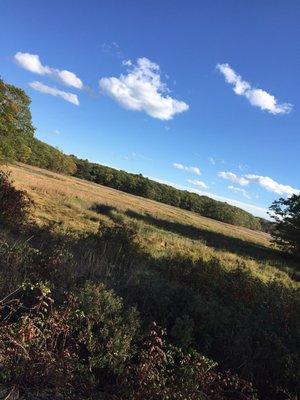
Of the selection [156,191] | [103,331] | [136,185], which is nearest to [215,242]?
[103,331]

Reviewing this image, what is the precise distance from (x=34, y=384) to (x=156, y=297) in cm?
388

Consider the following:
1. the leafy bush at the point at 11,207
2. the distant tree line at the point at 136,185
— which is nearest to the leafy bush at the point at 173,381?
the leafy bush at the point at 11,207

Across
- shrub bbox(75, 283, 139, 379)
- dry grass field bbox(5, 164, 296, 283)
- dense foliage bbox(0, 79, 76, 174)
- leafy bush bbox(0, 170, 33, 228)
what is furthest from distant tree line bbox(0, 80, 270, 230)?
shrub bbox(75, 283, 139, 379)

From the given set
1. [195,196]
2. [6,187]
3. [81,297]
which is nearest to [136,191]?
[195,196]

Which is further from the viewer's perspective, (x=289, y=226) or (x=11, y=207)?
(x=289, y=226)

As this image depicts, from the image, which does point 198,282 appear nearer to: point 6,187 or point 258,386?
point 258,386

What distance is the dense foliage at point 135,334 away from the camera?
543 centimetres

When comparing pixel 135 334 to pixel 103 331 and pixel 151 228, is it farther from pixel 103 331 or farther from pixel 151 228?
pixel 151 228

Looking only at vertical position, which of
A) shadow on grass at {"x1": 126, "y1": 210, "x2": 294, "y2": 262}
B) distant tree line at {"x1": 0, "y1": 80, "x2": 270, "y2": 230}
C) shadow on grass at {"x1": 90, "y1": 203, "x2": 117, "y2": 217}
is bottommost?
shadow on grass at {"x1": 90, "y1": 203, "x2": 117, "y2": 217}

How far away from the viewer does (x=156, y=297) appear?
875 centimetres

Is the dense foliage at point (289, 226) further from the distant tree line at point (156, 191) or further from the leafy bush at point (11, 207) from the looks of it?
the distant tree line at point (156, 191)

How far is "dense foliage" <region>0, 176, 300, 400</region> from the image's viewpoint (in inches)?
214

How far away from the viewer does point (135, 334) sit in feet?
22.0

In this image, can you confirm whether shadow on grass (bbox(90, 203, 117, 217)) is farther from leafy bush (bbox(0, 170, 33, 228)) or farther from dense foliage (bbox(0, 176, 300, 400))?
dense foliage (bbox(0, 176, 300, 400))
